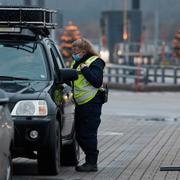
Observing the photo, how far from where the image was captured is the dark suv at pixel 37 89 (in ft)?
37.4

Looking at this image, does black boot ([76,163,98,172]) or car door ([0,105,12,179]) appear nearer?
car door ([0,105,12,179])

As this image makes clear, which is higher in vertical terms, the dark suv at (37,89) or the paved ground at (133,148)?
the dark suv at (37,89)

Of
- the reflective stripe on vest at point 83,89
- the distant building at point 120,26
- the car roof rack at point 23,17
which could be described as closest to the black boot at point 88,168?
the reflective stripe on vest at point 83,89

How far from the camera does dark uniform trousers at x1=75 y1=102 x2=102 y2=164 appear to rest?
12.6m

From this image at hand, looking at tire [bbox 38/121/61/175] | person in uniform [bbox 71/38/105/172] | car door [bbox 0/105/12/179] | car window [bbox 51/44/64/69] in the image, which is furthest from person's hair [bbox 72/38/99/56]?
car door [bbox 0/105/12/179]

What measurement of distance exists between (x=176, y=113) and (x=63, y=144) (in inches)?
601

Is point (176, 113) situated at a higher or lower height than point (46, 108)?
lower

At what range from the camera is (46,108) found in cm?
1151

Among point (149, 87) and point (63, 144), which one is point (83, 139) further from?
point (149, 87)

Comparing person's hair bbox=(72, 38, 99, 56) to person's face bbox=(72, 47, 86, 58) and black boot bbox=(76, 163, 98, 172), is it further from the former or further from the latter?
black boot bbox=(76, 163, 98, 172)

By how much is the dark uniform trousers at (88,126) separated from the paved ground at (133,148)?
0.31 m

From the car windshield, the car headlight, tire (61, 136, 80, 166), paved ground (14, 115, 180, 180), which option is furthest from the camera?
tire (61, 136, 80, 166)

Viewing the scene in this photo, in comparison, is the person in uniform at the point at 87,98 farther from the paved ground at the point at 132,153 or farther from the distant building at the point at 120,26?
the distant building at the point at 120,26

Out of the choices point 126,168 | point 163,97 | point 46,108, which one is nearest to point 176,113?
point 163,97
